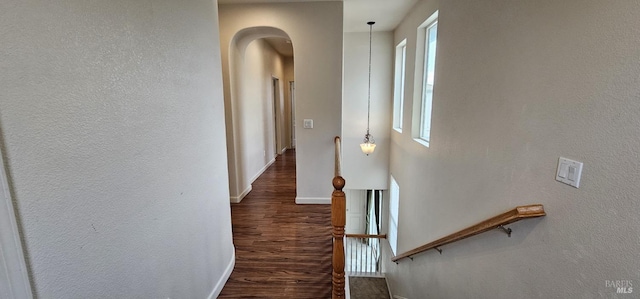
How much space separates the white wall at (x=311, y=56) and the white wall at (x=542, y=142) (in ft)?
4.36

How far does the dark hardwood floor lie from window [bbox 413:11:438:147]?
170cm

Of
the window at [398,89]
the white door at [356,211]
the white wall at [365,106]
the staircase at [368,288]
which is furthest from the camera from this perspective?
the white door at [356,211]

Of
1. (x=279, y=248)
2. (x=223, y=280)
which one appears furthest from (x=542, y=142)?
(x=223, y=280)

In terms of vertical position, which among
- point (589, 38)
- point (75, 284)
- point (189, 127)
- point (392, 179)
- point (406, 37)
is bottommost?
point (392, 179)

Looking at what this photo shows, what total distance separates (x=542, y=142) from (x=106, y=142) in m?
2.01

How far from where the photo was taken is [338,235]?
148cm

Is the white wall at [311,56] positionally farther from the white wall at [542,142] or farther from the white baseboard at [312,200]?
the white wall at [542,142]

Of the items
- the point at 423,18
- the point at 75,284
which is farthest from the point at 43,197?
the point at 423,18

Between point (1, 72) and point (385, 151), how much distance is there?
5.92 meters

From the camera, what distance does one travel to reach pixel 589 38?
1126mm

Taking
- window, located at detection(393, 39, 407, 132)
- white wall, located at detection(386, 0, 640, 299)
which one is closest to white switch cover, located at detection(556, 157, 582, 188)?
white wall, located at detection(386, 0, 640, 299)

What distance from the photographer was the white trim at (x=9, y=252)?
0.70 metres

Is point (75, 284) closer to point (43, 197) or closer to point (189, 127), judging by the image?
point (43, 197)

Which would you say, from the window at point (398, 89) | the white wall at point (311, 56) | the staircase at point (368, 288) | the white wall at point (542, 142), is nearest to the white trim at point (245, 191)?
the white wall at point (311, 56)
